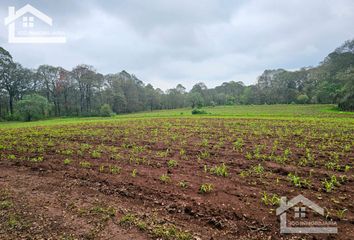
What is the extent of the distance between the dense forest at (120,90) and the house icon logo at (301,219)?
38761mm

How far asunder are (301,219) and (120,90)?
58944mm

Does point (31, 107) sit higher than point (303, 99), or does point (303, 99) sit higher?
point (303, 99)

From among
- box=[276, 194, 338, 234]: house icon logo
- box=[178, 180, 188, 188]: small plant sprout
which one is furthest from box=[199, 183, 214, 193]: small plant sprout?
box=[276, 194, 338, 234]: house icon logo

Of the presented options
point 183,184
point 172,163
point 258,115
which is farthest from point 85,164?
point 258,115

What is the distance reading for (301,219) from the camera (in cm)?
337

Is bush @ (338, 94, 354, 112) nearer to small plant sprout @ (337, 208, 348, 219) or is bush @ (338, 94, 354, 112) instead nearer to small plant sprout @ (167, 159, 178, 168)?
small plant sprout @ (167, 159, 178, 168)

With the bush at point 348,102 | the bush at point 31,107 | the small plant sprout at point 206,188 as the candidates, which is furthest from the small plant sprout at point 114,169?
the bush at point 348,102

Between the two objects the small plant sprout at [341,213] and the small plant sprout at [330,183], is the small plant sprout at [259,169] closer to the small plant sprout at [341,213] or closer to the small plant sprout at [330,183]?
the small plant sprout at [330,183]

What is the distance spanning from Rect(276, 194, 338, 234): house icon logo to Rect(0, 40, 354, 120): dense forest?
127ft

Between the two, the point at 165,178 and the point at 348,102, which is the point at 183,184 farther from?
the point at 348,102

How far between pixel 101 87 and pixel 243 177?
190 feet

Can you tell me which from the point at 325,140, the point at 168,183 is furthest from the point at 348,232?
the point at 325,140

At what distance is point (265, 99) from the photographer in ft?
241

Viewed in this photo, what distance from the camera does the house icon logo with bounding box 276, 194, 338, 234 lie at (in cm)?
311
